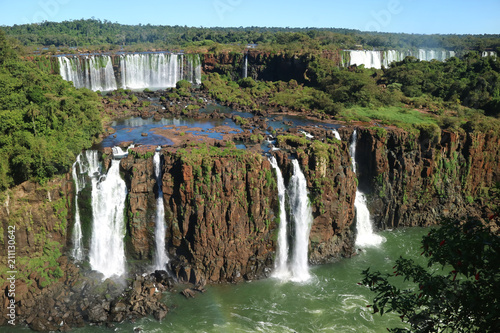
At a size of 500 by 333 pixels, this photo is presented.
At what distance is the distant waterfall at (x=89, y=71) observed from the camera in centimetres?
5147

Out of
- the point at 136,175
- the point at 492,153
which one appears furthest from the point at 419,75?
the point at 136,175

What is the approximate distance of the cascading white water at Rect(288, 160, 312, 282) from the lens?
26.0 metres

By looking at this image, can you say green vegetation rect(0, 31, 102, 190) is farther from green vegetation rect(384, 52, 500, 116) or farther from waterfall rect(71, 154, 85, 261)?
green vegetation rect(384, 52, 500, 116)

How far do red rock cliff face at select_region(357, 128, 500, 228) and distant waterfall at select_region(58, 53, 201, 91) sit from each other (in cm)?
3719

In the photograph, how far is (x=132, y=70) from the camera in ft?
188

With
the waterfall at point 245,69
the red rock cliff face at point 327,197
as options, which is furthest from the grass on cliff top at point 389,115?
the waterfall at point 245,69

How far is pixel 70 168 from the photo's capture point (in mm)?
24203

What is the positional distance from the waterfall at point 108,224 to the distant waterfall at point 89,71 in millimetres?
33357

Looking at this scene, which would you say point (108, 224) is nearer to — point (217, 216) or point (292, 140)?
point (217, 216)

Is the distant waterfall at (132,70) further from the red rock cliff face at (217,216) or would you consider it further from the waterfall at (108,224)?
the red rock cliff face at (217,216)

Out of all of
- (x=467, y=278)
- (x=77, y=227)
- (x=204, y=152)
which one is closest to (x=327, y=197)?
(x=204, y=152)

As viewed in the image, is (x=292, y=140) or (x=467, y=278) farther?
(x=292, y=140)

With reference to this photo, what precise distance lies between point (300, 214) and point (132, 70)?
4102 centimetres

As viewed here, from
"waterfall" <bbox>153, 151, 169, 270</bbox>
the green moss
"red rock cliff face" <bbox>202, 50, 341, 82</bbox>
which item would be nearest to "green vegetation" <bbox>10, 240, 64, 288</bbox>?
"waterfall" <bbox>153, 151, 169, 270</bbox>
